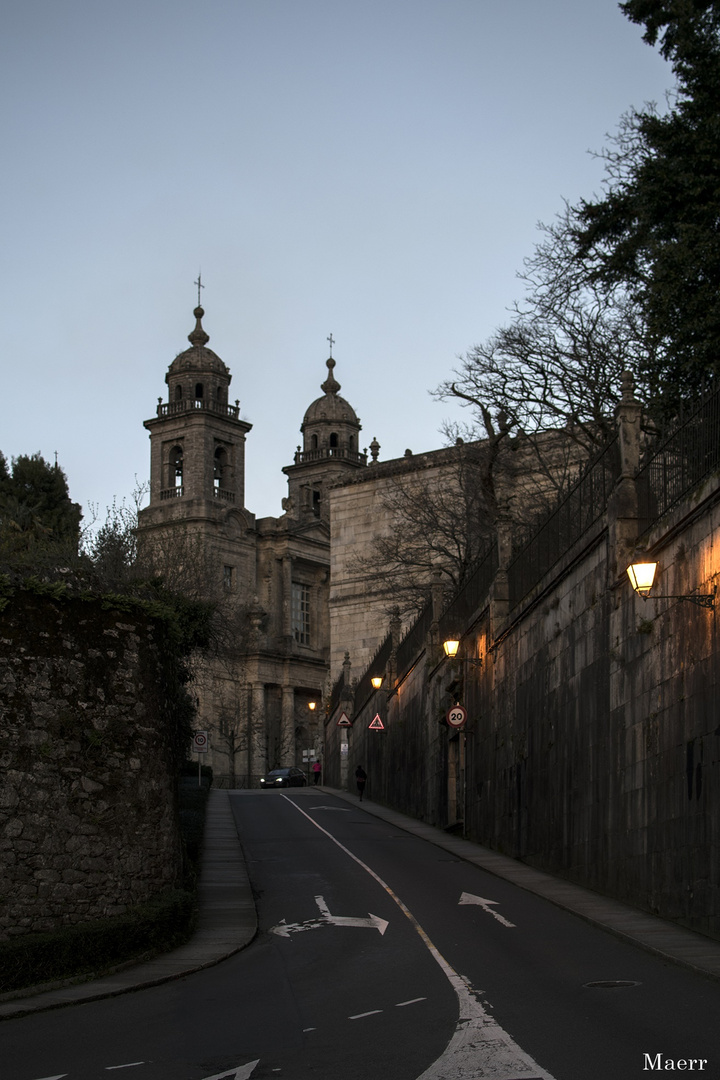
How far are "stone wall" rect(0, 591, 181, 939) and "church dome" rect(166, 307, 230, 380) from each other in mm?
69984

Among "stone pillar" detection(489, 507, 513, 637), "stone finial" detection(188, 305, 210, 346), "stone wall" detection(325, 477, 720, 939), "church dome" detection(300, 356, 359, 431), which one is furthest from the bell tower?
"stone pillar" detection(489, 507, 513, 637)

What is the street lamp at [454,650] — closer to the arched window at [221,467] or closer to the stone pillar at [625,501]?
the stone pillar at [625,501]

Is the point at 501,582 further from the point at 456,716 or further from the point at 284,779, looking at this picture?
the point at 284,779

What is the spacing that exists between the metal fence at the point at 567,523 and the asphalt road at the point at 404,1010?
6.80m

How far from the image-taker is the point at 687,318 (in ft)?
76.6

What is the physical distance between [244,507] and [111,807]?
228 ft

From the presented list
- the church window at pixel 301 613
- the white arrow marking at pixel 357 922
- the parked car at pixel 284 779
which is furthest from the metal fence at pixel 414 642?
the church window at pixel 301 613

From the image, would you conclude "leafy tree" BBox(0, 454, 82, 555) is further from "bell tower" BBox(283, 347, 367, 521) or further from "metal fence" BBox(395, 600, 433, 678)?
"bell tower" BBox(283, 347, 367, 521)

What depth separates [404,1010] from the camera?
11422mm

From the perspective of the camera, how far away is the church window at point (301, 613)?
88.3 metres

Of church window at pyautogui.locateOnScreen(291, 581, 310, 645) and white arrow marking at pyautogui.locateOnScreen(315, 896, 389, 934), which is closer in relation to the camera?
white arrow marking at pyautogui.locateOnScreen(315, 896, 389, 934)

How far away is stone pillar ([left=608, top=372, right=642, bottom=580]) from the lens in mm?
19594

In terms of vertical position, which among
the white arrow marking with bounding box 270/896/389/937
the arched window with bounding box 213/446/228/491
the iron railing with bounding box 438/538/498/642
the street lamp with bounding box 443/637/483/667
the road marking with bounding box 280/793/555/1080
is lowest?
the white arrow marking with bounding box 270/896/389/937

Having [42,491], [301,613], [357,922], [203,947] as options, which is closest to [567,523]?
[357,922]
